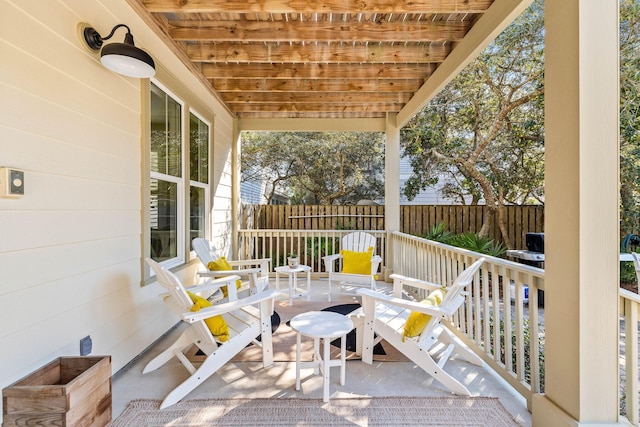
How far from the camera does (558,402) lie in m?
1.64

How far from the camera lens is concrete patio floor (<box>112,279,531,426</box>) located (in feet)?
6.81

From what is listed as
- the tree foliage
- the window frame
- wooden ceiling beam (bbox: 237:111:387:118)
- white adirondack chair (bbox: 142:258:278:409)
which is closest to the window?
the window frame

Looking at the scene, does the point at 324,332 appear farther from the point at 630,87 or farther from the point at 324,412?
the point at 630,87

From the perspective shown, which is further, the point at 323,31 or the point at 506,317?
the point at 323,31

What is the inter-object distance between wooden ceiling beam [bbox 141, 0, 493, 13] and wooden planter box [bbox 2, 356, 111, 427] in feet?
8.91

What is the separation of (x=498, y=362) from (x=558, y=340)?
815mm

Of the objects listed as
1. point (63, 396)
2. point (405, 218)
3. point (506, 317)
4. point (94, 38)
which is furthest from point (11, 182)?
point (405, 218)

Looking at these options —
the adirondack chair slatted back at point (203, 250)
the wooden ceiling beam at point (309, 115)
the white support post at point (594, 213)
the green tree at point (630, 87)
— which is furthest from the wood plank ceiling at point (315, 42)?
the green tree at point (630, 87)

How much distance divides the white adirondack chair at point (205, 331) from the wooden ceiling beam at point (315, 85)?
2992mm

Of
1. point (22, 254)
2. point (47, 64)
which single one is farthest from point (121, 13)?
point (22, 254)

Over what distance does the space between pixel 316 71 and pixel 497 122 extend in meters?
3.89

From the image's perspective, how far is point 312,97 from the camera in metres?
4.86

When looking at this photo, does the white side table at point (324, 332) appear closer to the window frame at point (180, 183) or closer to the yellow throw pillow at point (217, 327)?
the yellow throw pillow at point (217, 327)

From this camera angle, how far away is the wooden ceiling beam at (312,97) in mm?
4711
